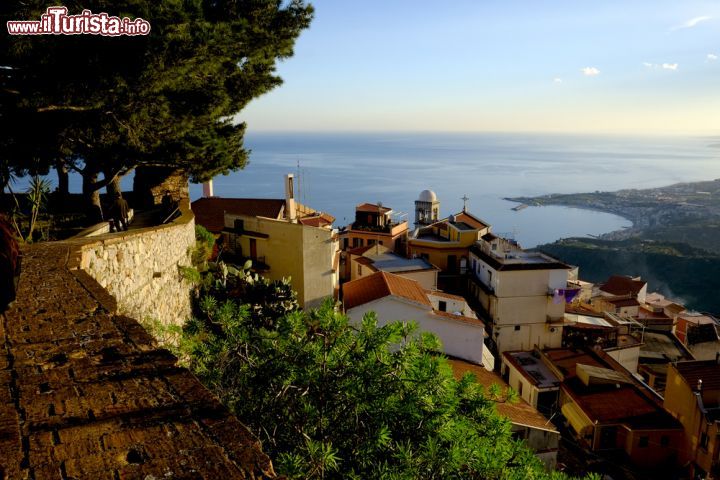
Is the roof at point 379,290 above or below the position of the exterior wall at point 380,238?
above

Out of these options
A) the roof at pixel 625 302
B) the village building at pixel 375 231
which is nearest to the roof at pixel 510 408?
the village building at pixel 375 231

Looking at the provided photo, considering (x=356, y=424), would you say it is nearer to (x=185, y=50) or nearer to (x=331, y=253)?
(x=185, y=50)

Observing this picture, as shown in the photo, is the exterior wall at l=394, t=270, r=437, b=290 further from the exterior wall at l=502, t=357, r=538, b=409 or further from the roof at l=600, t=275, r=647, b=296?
the roof at l=600, t=275, r=647, b=296

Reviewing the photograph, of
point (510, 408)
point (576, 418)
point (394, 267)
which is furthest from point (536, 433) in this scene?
point (394, 267)

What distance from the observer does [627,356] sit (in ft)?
77.7

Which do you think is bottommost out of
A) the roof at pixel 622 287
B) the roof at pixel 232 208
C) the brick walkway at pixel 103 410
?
the roof at pixel 622 287

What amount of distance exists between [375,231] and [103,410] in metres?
29.9

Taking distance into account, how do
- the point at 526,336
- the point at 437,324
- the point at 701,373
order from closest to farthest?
the point at 437,324 < the point at 701,373 < the point at 526,336

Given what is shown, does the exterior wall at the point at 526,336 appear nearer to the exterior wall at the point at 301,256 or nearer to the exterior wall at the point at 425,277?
the exterior wall at the point at 425,277

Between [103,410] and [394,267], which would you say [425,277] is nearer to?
[394,267]

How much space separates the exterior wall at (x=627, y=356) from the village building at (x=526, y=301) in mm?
2580

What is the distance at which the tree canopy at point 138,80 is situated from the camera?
801cm

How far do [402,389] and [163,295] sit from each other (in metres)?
5.13

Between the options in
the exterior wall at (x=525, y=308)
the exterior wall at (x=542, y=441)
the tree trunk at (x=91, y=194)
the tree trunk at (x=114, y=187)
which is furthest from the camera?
the exterior wall at (x=525, y=308)
